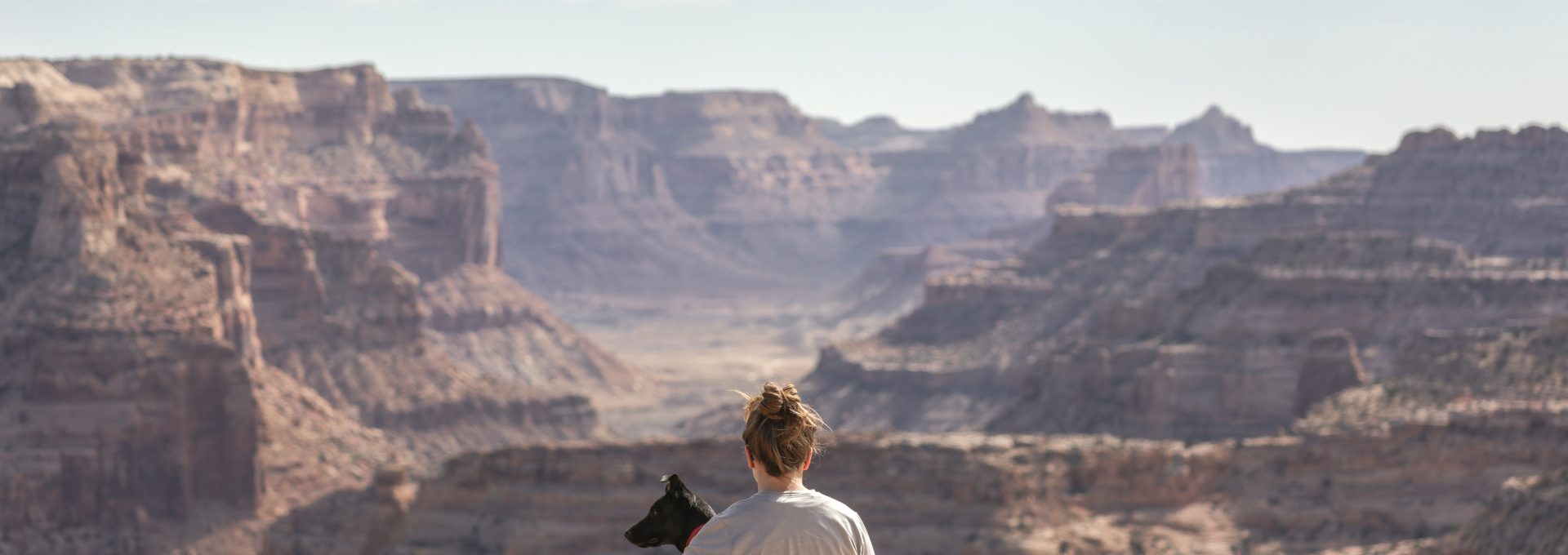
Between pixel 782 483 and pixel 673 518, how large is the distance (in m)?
0.90

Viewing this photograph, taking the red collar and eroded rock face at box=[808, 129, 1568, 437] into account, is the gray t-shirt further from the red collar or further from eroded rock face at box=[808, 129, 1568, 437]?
eroded rock face at box=[808, 129, 1568, 437]

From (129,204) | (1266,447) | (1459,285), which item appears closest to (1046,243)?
(1459,285)

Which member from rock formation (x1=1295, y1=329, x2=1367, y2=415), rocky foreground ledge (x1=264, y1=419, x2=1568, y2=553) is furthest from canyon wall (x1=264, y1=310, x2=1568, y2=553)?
rock formation (x1=1295, y1=329, x2=1367, y2=415)

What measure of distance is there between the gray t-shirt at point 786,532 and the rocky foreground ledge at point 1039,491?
5569cm

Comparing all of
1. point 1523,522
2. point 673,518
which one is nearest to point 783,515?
point 673,518

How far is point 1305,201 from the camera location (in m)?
172

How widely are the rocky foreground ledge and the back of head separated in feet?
183

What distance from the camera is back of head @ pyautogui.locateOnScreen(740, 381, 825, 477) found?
69.0 ft

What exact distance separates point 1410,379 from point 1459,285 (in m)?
33.6

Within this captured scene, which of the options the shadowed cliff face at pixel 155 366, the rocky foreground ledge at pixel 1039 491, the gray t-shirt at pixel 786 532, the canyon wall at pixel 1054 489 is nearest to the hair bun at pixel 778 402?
the gray t-shirt at pixel 786 532

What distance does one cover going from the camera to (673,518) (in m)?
21.5

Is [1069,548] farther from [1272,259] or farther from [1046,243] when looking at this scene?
[1046,243]

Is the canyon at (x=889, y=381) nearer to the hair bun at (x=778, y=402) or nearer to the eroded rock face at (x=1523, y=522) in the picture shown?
the eroded rock face at (x=1523, y=522)

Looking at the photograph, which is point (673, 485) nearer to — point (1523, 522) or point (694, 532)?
point (694, 532)
